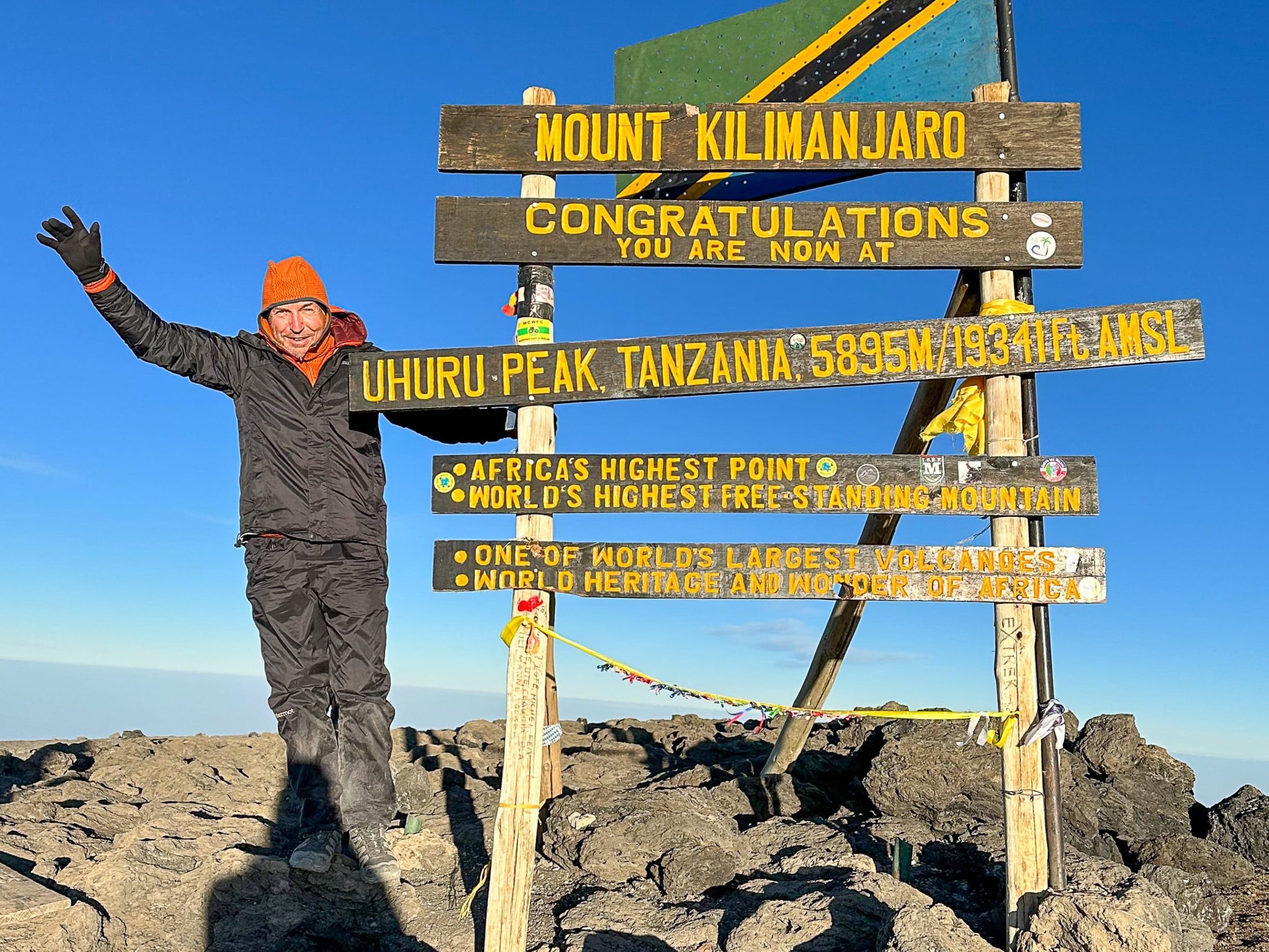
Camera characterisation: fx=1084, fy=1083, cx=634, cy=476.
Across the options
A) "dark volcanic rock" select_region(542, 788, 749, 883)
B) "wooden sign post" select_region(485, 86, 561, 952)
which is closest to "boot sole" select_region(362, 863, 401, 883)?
"wooden sign post" select_region(485, 86, 561, 952)

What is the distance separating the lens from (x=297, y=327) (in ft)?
20.3

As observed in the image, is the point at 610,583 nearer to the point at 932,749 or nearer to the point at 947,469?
the point at 947,469

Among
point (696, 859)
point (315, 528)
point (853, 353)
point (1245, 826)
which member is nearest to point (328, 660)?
point (315, 528)

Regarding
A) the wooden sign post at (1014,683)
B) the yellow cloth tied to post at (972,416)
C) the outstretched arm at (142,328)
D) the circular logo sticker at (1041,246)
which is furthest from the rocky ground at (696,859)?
the circular logo sticker at (1041,246)

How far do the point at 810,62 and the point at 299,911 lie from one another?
5710mm

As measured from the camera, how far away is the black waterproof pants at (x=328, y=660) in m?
6.05

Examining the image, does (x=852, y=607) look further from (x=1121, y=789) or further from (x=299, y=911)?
(x=299, y=911)

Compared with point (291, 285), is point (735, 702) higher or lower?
lower

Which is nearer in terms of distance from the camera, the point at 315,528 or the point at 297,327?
the point at 315,528

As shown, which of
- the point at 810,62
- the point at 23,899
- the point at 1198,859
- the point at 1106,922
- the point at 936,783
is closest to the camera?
the point at 1106,922

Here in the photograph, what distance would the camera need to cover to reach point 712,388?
5.55 metres

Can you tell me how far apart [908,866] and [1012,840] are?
0.81 m

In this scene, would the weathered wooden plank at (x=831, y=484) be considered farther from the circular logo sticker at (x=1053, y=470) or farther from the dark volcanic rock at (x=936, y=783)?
the dark volcanic rock at (x=936, y=783)

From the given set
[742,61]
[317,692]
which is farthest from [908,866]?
[742,61]
